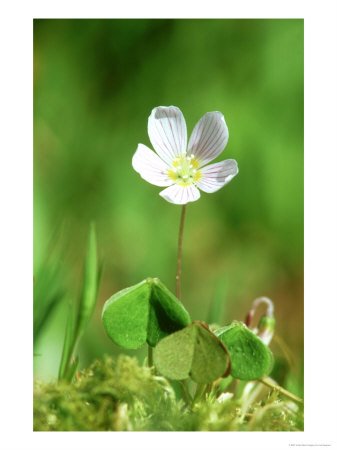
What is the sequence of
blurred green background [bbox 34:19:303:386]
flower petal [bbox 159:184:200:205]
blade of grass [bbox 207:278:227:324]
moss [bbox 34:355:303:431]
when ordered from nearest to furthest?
moss [bbox 34:355:303:431] < flower petal [bbox 159:184:200:205] < blade of grass [bbox 207:278:227:324] < blurred green background [bbox 34:19:303:386]

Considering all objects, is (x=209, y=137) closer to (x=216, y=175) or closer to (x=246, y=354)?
(x=216, y=175)

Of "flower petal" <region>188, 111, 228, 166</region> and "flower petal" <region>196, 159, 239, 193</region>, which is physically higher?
"flower petal" <region>188, 111, 228, 166</region>

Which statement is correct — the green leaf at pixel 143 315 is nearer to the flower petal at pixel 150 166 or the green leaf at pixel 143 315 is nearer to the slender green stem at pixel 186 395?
the slender green stem at pixel 186 395

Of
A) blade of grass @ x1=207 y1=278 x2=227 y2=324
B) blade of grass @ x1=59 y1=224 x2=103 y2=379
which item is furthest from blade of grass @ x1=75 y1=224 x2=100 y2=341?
blade of grass @ x1=207 y1=278 x2=227 y2=324

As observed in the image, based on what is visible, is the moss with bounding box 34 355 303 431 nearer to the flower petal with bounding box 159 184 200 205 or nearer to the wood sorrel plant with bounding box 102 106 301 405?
the wood sorrel plant with bounding box 102 106 301 405

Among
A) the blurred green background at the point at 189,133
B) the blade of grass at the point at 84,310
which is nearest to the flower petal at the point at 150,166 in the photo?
the blade of grass at the point at 84,310
